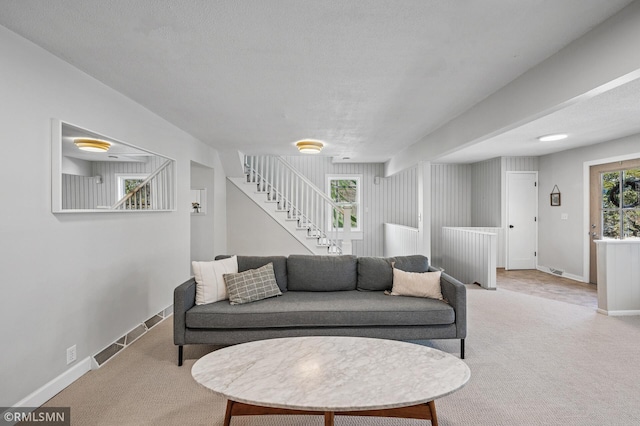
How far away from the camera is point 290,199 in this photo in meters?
7.27

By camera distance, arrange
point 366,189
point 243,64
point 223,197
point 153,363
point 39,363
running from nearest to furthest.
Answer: point 39,363, point 243,64, point 153,363, point 223,197, point 366,189

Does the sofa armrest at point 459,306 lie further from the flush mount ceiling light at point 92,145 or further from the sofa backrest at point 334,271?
the flush mount ceiling light at point 92,145

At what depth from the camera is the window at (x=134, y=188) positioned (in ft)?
10.4

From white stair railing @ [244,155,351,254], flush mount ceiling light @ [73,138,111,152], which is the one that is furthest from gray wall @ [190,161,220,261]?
flush mount ceiling light @ [73,138,111,152]

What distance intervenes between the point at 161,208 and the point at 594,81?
4141 mm

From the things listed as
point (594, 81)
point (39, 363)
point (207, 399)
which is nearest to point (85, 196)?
point (39, 363)

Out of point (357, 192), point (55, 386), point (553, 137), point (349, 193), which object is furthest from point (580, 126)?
point (55, 386)

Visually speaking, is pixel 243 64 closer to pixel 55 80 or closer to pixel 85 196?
pixel 55 80

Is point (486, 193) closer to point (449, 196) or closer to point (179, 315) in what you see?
point (449, 196)

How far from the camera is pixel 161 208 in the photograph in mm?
4016

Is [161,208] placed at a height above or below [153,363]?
above

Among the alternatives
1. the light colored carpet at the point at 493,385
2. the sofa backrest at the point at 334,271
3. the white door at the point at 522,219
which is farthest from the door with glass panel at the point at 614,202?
the sofa backrest at the point at 334,271

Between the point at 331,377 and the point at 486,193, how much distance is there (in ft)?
23.4

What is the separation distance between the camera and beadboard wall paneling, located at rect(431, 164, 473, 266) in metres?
8.36
